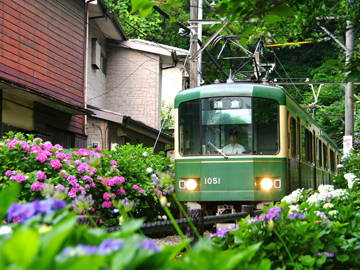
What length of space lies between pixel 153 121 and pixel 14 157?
1708cm

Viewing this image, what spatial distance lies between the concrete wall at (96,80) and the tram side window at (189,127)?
10426 millimetres

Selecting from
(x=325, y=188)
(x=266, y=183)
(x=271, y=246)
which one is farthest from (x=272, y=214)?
(x=266, y=183)

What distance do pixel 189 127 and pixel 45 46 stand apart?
21.7 ft

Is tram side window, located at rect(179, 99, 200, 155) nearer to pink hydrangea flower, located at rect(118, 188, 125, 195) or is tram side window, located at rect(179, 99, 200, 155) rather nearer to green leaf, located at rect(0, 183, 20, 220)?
pink hydrangea flower, located at rect(118, 188, 125, 195)

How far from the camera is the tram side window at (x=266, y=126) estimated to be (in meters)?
9.12

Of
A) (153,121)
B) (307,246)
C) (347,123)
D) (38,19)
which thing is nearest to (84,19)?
(38,19)

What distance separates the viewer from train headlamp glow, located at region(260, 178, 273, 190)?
350 inches

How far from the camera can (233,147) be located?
9.13 meters

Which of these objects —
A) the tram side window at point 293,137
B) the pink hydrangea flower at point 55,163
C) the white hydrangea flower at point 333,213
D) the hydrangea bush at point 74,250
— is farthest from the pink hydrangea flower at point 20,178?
the hydrangea bush at point 74,250

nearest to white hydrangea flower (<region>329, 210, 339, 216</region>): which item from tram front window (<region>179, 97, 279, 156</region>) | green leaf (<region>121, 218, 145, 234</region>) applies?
green leaf (<region>121, 218, 145, 234</region>)

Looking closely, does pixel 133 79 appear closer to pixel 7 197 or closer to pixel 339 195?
pixel 339 195

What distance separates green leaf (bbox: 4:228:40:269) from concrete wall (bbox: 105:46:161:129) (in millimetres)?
22668

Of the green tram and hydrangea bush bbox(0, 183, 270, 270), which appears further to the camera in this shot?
the green tram

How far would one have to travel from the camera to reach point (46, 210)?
1365mm
